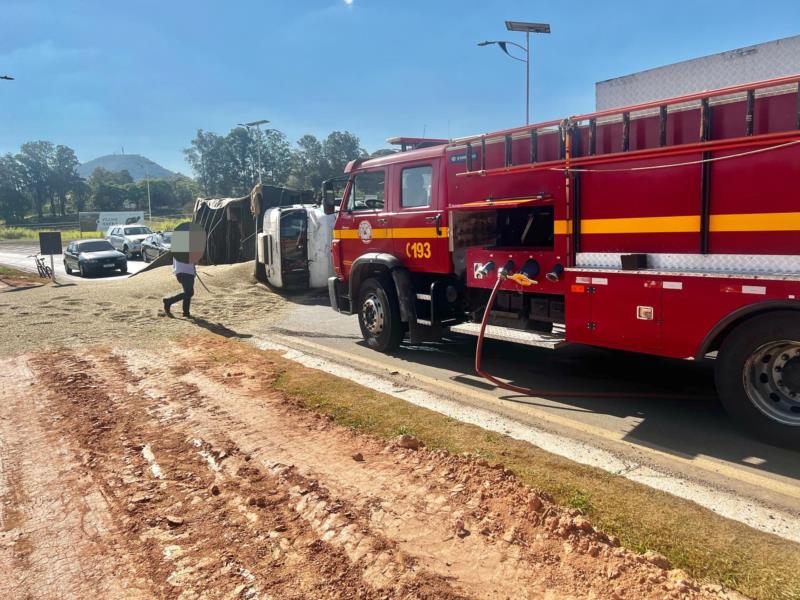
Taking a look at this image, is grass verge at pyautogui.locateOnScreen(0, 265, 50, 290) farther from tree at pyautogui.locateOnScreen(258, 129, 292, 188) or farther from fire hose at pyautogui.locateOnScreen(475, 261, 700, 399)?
tree at pyautogui.locateOnScreen(258, 129, 292, 188)

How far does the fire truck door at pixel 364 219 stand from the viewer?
8273 millimetres

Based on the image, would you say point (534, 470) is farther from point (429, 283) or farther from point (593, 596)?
point (429, 283)

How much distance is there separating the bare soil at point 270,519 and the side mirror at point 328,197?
438cm

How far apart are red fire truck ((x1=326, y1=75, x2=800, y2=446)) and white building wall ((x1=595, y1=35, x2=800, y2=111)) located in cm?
363

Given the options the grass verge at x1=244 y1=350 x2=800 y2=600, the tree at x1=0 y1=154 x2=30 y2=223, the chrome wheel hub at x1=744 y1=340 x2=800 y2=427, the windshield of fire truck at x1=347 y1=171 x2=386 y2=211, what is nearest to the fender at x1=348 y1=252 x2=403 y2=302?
the windshield of fire truck at x1=347 y1=171 x2=386 y2=211

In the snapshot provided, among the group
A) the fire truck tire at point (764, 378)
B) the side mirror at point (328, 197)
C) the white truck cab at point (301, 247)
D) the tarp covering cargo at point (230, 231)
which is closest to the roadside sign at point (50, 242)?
the tarp covering cargo at point (230, 231)

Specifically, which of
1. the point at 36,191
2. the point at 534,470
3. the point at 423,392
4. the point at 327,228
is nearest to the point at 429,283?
the point at 423,392

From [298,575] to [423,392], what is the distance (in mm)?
3406

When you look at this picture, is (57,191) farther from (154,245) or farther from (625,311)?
(625,311)

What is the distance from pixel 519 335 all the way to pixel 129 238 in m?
30.5

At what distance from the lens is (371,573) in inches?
113

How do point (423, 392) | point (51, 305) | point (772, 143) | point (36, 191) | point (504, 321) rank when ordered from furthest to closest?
point (36, 191) → point (51, 305) → point (504, 321) → point (423, 392) → point (772, 143)

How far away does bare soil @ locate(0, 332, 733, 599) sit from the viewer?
2.81 metres

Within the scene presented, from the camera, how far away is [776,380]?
448 cm
